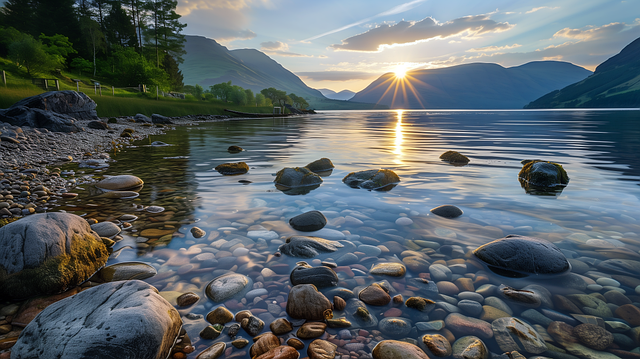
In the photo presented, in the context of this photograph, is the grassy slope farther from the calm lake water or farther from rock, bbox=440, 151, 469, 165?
rock, bbox=440, 151, 469, 165

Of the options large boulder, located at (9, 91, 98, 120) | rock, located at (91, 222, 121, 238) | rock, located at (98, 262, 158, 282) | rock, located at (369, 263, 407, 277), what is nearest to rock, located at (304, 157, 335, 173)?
rock, located at (91, 222, 121, 238)

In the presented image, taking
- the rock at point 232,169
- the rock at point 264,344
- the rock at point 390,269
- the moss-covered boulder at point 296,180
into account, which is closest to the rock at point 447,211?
the rock at point 390,269

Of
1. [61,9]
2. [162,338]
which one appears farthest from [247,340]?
[61,9]

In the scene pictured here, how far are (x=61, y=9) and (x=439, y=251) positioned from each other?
106356mm

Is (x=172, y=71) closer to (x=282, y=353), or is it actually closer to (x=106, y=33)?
(x=106, y=33)

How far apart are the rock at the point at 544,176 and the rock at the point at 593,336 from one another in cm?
740

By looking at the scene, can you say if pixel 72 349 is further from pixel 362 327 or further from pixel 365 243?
pixel 365 243

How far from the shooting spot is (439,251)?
4684mm

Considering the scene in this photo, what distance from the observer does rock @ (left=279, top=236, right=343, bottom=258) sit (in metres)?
4.55

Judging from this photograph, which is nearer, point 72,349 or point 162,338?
point 72,349

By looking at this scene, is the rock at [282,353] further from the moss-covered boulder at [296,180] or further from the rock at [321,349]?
the moss-covered boulder at [296,180]

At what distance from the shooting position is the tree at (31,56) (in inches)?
1842

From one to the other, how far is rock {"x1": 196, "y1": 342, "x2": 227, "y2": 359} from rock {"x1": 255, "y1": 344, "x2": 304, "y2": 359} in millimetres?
369

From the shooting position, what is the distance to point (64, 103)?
2653 cm
